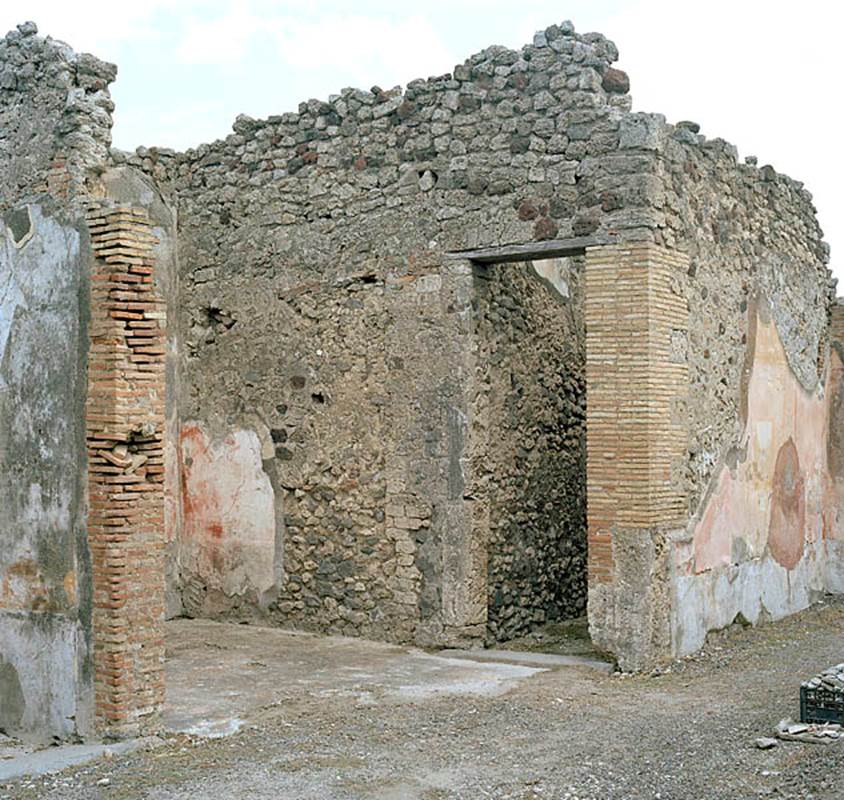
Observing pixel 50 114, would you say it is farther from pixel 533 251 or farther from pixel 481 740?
pixel 481 740

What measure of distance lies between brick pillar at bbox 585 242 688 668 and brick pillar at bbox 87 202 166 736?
3101 millimetres

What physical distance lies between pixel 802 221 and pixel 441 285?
372cm

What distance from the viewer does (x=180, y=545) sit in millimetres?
10492

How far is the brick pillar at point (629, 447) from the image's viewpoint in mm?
8281

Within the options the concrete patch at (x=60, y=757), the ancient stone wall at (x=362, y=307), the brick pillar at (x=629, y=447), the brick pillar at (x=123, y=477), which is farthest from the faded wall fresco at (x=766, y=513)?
the concrete patch at (x=60, y=757)

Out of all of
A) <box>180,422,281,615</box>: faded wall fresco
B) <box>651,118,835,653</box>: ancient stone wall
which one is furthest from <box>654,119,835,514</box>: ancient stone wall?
<box>180,422,281,615</box>: faded wall fresco

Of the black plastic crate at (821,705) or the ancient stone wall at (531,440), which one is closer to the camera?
the black plastic crate at (821,705)

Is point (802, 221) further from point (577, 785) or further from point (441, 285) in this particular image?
point (577, 785)

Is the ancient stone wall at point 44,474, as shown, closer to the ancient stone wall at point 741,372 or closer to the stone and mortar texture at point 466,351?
the stone and mortar texture at point 466,351

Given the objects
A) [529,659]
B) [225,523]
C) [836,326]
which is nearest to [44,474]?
[529,659]

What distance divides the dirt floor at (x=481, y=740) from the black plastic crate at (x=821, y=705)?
25cm

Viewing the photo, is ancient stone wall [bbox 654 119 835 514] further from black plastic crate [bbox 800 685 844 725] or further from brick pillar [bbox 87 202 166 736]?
brick pillar [bbox 87 202 166 736]

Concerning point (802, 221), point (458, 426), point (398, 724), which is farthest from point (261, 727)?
point (802, 221)

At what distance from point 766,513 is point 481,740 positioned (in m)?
4.57
